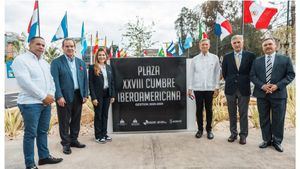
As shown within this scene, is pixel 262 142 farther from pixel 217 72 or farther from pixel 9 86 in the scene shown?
pixel 9 86

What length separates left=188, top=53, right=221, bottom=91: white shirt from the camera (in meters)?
5.28

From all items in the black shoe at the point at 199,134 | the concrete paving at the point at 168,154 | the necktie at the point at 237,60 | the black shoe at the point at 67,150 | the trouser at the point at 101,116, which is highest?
the necktie at the point at 237,60

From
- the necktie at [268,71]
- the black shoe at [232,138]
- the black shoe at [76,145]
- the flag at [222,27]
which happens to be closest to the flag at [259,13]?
the flag at [222,27]

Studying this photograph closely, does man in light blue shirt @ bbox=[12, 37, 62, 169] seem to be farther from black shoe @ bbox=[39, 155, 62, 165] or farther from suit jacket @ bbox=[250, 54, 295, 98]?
suit jacket @ bbox=[250, 54, 295, 98]

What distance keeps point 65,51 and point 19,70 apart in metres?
1.16

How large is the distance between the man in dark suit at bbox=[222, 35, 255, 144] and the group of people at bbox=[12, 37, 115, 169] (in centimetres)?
227

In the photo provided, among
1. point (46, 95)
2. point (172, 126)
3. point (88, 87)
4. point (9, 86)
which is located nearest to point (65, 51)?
point (88, 87)

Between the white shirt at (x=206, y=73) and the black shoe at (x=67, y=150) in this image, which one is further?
the white shirt at (x=206, y=73)

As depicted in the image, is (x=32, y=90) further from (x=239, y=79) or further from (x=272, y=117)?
(x=272, y=117)

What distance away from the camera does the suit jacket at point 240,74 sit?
500 cm

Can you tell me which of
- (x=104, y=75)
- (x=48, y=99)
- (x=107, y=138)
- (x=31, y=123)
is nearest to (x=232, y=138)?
(x=107, y=138)

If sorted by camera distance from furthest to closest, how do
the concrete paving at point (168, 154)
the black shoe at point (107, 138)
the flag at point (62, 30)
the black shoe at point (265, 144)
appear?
the flag at point (62, 30) < the black shoe at point (107, 138) < the black shoe at point (265, 144) < the concrete paving at point (168, 154)

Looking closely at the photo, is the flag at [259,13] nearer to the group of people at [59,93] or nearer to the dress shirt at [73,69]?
the group of people at [59,93]

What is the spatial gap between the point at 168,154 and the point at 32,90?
2339mm
